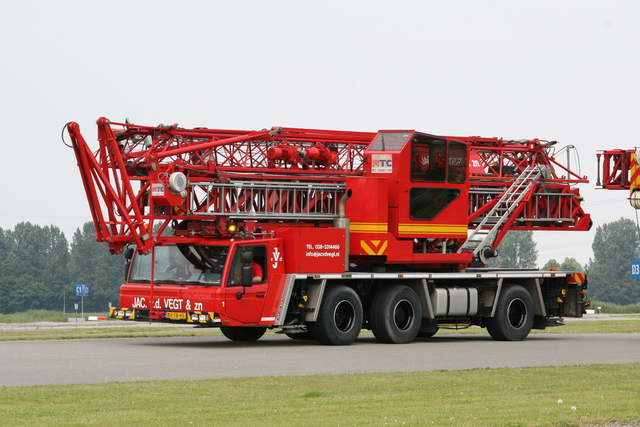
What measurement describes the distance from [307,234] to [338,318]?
204cm

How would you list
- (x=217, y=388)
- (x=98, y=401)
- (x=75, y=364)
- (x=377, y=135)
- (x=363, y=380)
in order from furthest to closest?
(x=377, y=135) < (x=75, y=364) < (x=363, y=380) < (x=217, y=388) < (x=98, y=401)

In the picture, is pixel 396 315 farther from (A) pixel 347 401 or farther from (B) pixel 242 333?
(A) pixel 347 401

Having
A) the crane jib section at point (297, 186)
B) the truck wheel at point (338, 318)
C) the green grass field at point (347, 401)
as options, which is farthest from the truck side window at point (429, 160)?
the green grass field at point (347, 401)

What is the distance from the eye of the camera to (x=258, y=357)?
2041 centimetres

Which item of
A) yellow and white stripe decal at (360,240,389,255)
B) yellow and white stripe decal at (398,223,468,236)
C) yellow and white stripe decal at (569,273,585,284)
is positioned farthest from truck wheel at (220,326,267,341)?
yellow and white stripe decal at (569,273,585,284)

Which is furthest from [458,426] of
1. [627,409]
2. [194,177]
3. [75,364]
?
[194,177]

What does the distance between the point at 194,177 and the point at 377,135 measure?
15.9 ft

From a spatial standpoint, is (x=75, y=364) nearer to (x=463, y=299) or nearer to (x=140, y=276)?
(x=140, y=276)

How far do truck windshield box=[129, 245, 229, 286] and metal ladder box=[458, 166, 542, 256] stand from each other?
7.24 metres

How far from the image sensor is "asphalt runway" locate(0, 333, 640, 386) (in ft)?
56.3

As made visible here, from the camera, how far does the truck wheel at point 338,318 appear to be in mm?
23656

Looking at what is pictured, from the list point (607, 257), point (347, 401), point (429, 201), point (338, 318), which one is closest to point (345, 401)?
point (347, 401)

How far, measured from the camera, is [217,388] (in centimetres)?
1466

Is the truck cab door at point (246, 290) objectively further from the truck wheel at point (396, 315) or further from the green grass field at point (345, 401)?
the green grass field at point (345, 401)
